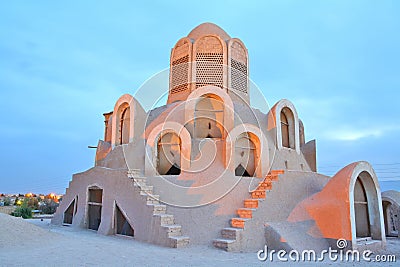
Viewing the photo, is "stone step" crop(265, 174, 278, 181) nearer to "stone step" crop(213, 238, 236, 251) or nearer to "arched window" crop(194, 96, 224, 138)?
"arched window" crop(194, 96, 224, 138)

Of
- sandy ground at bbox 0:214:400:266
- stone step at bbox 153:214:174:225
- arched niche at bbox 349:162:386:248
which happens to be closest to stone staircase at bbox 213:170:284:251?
sandy ground at bbox 0:214:400:266

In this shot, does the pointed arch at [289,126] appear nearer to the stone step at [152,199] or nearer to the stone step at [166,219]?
the stone step at [152,199]

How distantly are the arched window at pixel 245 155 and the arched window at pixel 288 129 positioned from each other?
107 inches

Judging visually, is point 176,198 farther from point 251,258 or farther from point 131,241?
point 251,258

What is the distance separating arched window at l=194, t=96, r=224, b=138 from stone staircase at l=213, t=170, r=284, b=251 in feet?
11.2

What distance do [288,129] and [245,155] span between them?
367 centimetres

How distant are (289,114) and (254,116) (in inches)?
83.7

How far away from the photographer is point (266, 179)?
504 inches

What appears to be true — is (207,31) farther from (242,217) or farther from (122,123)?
(242,217)

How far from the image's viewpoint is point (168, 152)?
13953 mm

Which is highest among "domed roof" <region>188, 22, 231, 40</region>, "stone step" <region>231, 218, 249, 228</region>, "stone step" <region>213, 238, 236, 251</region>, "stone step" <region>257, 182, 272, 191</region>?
"domed roof" <region>188, 22, 231, 40</region>

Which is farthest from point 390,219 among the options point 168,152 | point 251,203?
point 168,152

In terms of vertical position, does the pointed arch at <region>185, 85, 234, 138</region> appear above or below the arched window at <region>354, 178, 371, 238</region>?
above

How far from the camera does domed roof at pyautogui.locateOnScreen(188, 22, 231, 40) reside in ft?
59.6
